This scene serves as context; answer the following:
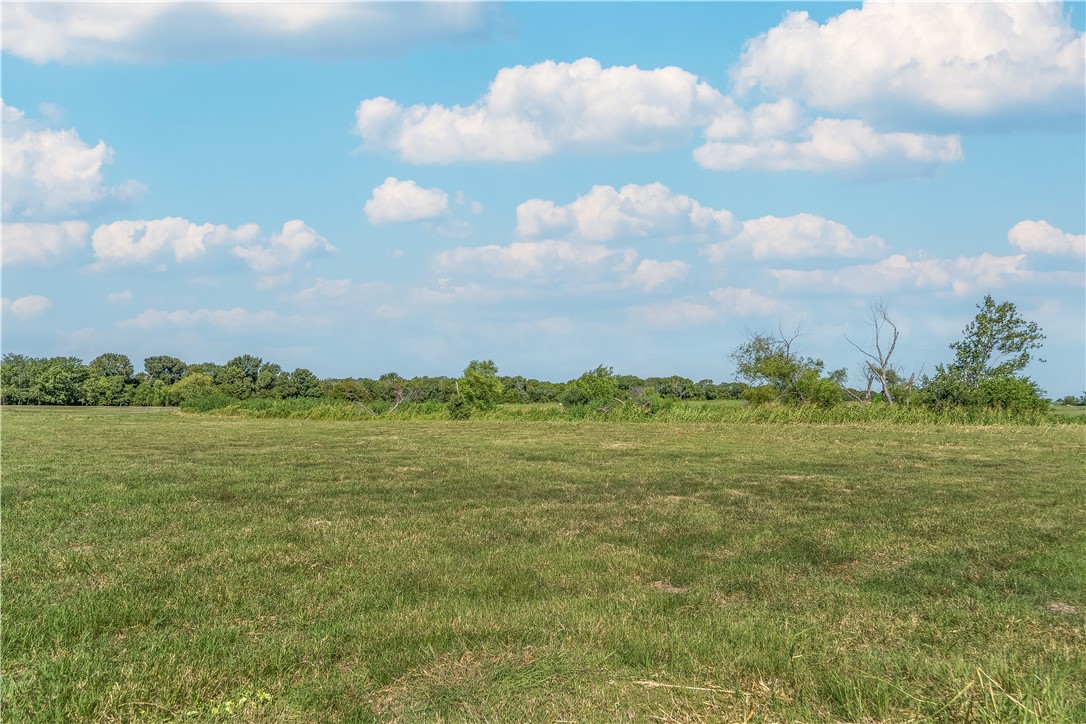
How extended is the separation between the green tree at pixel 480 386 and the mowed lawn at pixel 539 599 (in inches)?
1368

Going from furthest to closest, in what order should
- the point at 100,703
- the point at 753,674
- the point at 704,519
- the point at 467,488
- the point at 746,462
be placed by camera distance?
the point at 746,462, the point at 467,488, the point at 704,519, the point at 753,674, the point at 100,703

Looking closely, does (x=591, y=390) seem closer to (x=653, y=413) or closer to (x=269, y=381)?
(x=653, y=413)

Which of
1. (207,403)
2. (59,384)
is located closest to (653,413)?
(207,403)

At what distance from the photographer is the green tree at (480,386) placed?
163ft

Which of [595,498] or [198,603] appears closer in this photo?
[198,603]

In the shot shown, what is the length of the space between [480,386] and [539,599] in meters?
44.0

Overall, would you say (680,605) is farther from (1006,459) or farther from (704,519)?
(1006,459)

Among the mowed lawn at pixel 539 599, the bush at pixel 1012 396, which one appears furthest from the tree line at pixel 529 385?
the mowed lawn at pixel 539 599

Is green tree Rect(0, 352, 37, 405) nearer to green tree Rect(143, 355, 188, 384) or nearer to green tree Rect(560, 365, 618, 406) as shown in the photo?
green tree Rect(143, 355, 188, 384)

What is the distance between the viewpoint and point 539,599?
6.41m

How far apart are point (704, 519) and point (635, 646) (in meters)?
5.53

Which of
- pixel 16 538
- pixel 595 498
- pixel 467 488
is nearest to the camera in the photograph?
pixel 16 538

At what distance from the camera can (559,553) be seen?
8172 mm

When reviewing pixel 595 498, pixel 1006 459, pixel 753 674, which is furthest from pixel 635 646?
pixel 1006 459
